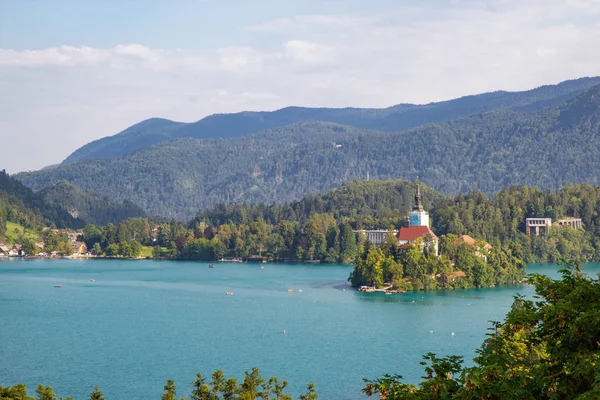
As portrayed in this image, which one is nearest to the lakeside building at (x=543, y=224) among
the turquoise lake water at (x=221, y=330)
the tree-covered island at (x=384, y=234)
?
the tree-covered island at (x=384, y=234)

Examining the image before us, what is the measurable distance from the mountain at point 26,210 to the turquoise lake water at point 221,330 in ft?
202

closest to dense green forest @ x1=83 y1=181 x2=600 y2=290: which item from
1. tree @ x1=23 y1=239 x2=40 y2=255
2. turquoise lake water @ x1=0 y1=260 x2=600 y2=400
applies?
turquoise lake water @ x1=0 y1=260 x2=600 y2=400

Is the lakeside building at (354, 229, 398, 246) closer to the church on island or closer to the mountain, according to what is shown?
the church on island

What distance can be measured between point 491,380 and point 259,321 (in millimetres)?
46633

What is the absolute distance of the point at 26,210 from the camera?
552ft

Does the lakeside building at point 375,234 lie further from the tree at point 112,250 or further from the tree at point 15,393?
the tree at point 15,393

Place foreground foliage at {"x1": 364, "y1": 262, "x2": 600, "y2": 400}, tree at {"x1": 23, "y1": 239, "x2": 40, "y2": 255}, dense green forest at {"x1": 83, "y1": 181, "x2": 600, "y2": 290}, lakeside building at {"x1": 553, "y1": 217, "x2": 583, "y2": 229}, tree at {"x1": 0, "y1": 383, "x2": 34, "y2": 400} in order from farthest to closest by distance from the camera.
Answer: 1. tree at {"x1": 23, "y1": 239, "x2": 40, "y2": 255}
2. lakeside building at {"x1": 553, "y1": 217, "x2": 583, "y2": 229}
3. dense green forest at {"x1": 83, "y1": 181, "x2": 600, "y2": 290}
4. tree at {"x1": 0, "y1": 383, "x2": 34, "y2": 400}
5. foreground foliage at {"x1": 364, "y1": 262, "x2": 600, "y2": 400}

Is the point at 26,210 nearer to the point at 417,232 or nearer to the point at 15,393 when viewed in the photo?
the point at 417,232

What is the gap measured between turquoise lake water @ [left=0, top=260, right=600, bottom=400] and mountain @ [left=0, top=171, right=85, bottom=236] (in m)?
61.5

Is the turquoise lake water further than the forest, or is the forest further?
the forest

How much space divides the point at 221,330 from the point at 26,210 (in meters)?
118

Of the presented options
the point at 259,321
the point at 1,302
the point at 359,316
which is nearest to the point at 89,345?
the point at 259,321

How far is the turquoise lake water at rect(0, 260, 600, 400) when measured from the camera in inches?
1706

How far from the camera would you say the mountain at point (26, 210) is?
509ft
